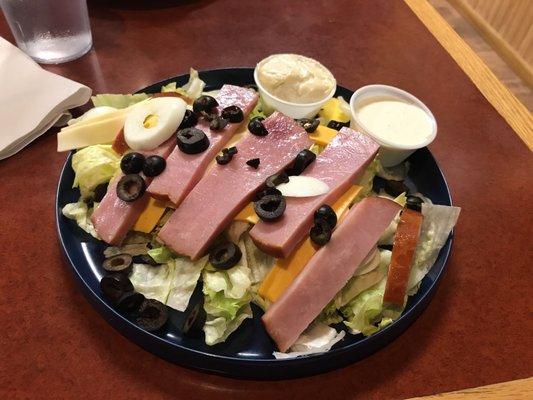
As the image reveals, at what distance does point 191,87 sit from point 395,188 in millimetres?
797

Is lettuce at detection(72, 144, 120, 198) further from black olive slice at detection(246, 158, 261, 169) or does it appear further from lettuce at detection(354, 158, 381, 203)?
lettuce at detection(354, 158, 381, 203)

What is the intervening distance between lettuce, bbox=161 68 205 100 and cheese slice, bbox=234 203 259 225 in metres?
0.56

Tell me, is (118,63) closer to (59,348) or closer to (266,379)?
(59,348)

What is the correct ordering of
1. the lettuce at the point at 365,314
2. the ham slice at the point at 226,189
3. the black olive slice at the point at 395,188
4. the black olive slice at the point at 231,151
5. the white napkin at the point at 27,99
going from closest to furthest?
the lettuce at the point at 365,314 → the ham slice at the point at 226,189 → the black olive slice at the point at 231,151 → the black olive slice at the point at 395,188 → the white napkin at the point at 27,99

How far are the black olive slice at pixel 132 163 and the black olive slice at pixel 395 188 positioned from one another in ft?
2.50

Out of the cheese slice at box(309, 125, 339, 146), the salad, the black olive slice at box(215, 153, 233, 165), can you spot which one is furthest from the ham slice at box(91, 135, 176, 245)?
the cheese slice at box(309, 125, 339, 146)

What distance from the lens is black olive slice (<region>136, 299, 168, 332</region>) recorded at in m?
1.24

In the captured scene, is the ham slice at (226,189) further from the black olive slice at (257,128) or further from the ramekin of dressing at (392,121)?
the ramekin of dressing at (392,121)

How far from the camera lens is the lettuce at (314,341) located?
1226 millimetres

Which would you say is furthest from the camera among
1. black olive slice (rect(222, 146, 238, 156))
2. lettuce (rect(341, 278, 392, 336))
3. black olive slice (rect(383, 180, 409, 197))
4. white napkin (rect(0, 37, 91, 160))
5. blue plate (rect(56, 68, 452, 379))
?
white napkin (rect(0, 37, 91, 160))

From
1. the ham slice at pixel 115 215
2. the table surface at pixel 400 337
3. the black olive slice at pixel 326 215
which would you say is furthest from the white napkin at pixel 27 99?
the black olive slice at pixel 326 215

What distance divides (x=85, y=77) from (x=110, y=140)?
64cm

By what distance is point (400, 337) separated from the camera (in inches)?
53.6

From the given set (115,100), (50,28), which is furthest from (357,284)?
(50,28)
